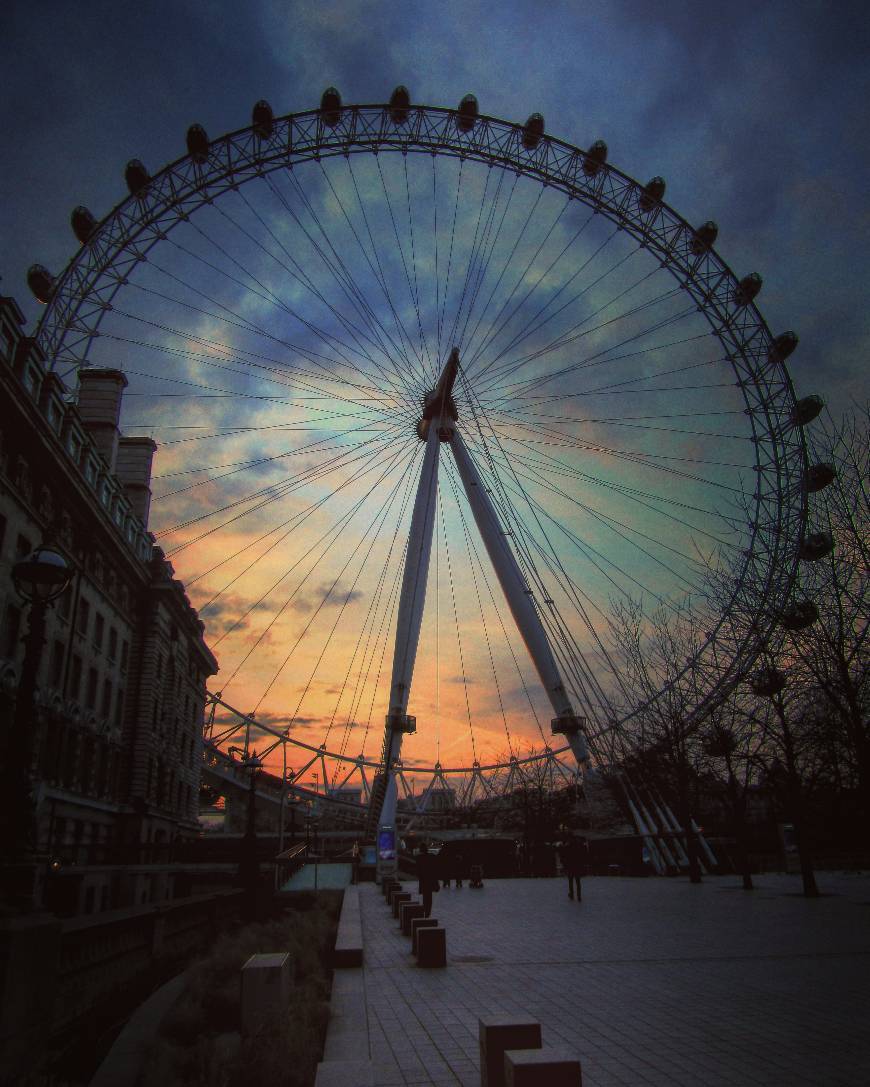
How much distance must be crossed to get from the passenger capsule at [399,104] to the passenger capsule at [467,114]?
2.73 m

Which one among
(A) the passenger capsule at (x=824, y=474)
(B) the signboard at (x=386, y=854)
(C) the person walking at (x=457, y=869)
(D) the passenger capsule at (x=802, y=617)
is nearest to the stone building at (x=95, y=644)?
(B) the signboard at (x=386, y=854)

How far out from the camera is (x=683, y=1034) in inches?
378

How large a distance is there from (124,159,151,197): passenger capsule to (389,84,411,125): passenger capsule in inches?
502

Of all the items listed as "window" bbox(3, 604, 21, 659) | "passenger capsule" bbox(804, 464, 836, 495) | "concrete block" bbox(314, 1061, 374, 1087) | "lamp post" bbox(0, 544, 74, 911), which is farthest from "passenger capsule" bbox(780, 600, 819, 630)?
"window" bbox(3, 604, 21, 659)

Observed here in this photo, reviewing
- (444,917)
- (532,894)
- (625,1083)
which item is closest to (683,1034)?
(625,1083)

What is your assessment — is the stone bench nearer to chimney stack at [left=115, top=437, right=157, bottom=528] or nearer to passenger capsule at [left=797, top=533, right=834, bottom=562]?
passenger capsule at [left=797, top=533, right=834, bottom=562]

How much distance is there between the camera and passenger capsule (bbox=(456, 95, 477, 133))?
4250 centimetres

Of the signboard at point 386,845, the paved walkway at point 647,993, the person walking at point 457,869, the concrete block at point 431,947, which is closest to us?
the paved walkway at point 647,993

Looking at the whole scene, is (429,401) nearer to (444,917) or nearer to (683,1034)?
(444,917)

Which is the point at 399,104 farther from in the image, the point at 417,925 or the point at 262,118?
the point at 417,925

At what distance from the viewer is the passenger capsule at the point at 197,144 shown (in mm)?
38844

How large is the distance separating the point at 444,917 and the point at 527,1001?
1272 centimetres

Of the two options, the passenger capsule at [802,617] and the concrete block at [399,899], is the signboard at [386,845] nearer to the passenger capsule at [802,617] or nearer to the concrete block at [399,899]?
the concrete block at [399,899]

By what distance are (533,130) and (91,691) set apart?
35.8 meters
